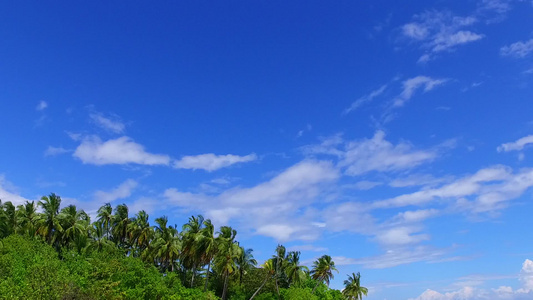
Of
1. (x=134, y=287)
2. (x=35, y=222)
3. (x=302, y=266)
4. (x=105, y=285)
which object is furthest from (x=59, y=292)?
(x=302, y=266)

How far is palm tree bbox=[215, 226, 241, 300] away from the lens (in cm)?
6806

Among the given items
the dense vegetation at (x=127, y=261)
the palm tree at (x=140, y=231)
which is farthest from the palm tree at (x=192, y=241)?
the palm tree at (x=140, y=231)

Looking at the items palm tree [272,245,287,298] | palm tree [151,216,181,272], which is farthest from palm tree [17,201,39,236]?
palm tree [272,245,287,298]

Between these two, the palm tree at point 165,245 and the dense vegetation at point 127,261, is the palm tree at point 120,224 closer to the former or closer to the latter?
the dense vegetation at point 127,261

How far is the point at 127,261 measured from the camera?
54.6m

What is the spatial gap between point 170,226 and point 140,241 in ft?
21.8

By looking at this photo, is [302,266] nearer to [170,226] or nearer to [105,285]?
[170,226]

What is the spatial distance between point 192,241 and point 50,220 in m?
23.5

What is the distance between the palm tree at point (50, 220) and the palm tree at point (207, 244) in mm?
22846

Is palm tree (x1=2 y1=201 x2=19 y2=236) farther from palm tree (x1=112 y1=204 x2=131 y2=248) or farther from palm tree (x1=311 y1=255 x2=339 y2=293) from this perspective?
palm tree (x1=311 y1=255 x2=339 y2=293)

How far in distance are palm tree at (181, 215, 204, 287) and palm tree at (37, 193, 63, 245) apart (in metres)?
20.1

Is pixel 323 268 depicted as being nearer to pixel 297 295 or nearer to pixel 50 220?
pixel 297 295

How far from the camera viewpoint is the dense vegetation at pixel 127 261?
39.2 m

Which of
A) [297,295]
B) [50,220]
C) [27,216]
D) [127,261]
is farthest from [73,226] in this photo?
[297,295]
